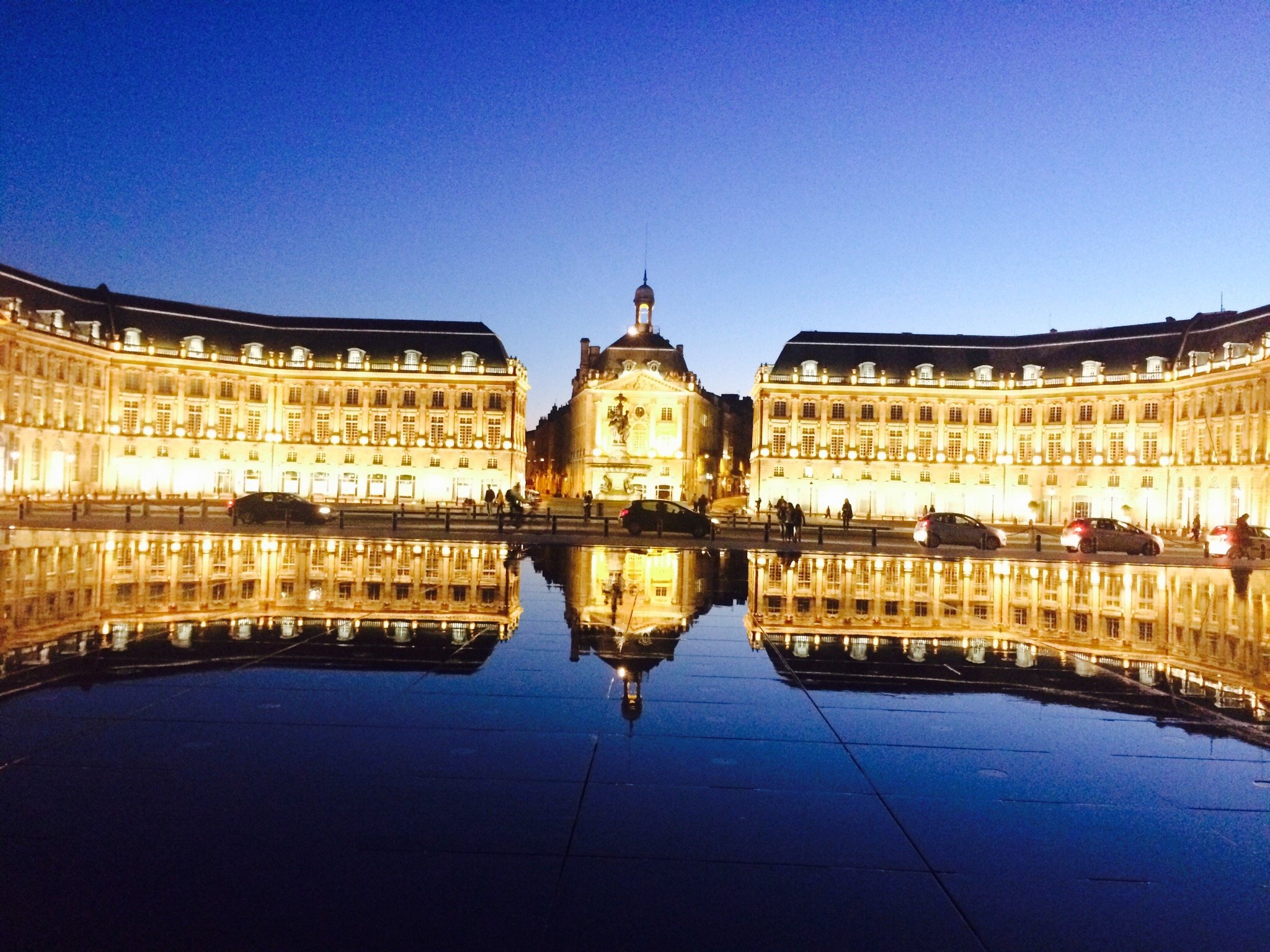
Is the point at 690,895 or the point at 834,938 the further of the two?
the point at 690,895

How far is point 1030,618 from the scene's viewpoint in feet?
47.6

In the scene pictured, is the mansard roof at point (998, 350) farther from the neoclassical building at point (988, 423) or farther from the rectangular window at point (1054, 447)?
the rectangular window at point (1054, 447)

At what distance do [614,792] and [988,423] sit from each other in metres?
80.9

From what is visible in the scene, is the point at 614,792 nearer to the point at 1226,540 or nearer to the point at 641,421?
the point at 1226,540

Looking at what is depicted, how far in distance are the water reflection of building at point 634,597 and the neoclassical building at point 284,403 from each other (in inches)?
2312

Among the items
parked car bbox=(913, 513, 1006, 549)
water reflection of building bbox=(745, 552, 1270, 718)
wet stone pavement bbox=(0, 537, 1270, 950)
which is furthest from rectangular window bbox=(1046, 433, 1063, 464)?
wet stone pavement bbox=(0, 537, 1270, 950)

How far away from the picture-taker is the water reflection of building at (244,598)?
Answer: 34.8 feet

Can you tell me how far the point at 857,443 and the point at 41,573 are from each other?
71.7 metres

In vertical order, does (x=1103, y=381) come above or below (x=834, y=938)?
above

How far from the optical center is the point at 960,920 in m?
4.30

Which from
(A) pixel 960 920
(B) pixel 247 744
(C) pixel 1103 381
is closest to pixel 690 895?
(A) pixel 960 920

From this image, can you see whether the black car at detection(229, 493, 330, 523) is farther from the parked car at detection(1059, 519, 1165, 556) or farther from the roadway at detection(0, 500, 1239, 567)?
the parked car at detection(1059, 519, 1165, 556)

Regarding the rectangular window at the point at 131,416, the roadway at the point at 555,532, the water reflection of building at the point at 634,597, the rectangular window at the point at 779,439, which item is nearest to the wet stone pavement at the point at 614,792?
the water reflection of building at the point at 634,597

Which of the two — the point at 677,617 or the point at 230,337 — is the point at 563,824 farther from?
the point at 230,337
